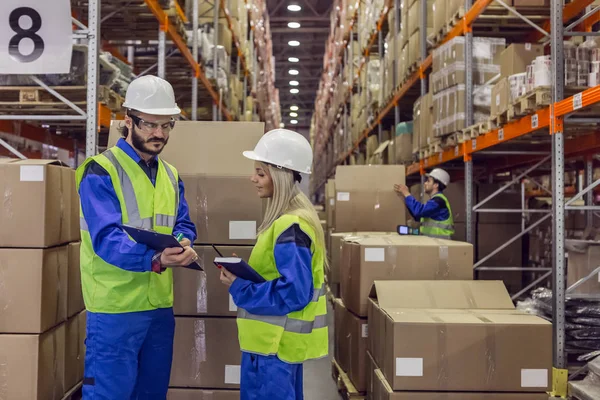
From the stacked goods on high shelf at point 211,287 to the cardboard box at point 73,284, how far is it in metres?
0.80

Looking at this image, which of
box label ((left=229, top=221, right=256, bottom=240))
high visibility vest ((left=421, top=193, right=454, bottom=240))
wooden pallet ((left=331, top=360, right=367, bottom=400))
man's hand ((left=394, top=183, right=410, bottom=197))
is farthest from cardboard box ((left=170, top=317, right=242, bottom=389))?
high visibility vest ((left=421, top=193, right=454, bottom=240))

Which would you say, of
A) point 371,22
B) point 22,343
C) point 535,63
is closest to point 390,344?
point 22,343

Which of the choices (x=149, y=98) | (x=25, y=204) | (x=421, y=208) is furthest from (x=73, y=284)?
(x=421, y=208)

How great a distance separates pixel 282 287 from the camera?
7.93ft

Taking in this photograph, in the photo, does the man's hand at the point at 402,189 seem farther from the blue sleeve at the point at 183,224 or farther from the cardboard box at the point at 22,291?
the cardboard box at the point at 22,291

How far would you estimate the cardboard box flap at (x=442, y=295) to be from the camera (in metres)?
3.65

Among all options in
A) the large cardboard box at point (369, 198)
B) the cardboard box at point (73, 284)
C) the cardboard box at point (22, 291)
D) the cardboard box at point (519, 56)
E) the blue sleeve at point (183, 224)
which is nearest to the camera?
the blue sleeve at point (183, 224)

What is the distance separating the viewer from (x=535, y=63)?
14.0 ft

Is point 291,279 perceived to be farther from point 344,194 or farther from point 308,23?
point 308,23

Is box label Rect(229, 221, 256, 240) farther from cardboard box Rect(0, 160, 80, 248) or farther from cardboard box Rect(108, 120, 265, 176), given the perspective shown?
cardboard box Rect(0, 160, 80, 248)

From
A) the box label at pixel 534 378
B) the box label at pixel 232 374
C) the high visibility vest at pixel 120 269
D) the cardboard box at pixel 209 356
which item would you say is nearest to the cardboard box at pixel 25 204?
the high visibility vest at pixel 120 269

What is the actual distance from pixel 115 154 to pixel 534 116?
3.08 meters

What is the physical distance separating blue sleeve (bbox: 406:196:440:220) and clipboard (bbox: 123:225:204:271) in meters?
4.37

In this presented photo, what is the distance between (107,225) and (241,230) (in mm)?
1064
